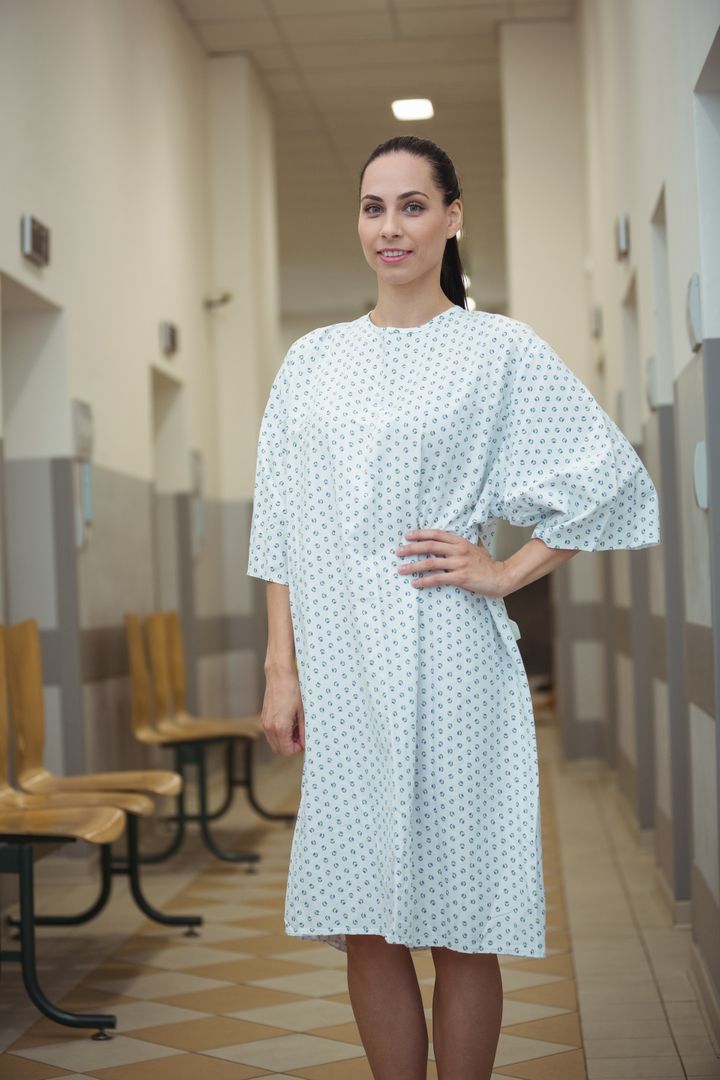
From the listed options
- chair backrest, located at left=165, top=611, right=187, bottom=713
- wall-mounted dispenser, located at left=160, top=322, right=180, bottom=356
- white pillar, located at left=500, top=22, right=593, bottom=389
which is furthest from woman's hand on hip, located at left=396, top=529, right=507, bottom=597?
white pillar, located at left=500, top=22, right=593, bottom=389

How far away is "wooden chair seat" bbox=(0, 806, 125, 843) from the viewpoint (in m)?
3.03

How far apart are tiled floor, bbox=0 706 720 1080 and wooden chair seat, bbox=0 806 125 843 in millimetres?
444

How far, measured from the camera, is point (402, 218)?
1980 millimetres

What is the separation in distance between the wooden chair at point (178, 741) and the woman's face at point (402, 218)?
3355 mm

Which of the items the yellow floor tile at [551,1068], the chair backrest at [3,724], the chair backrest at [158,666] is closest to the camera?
the yellow floor tile at [551,1068]

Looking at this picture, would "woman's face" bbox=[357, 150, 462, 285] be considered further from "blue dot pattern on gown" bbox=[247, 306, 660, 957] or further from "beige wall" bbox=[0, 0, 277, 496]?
"beige wall" bbox=[0, 0, 277, 496]

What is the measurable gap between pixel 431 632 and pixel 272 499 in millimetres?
345

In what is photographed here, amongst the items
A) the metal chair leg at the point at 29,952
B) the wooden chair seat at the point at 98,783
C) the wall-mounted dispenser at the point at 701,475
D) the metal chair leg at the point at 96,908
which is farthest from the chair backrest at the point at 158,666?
the wall-mounted dispenser at the point at 701,475

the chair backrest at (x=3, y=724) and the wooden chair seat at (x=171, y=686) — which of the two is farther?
the wooden chair seat at (x=171, y=686)

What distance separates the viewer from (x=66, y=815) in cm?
321

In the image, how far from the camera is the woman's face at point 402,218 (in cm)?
198

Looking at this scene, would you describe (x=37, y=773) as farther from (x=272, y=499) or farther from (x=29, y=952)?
(x=272, y=499)

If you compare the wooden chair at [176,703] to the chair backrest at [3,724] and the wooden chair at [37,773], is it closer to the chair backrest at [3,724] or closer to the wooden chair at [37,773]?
the wooden chair at [37,773]

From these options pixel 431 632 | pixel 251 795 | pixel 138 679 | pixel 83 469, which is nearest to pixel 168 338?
pixel 83 469
